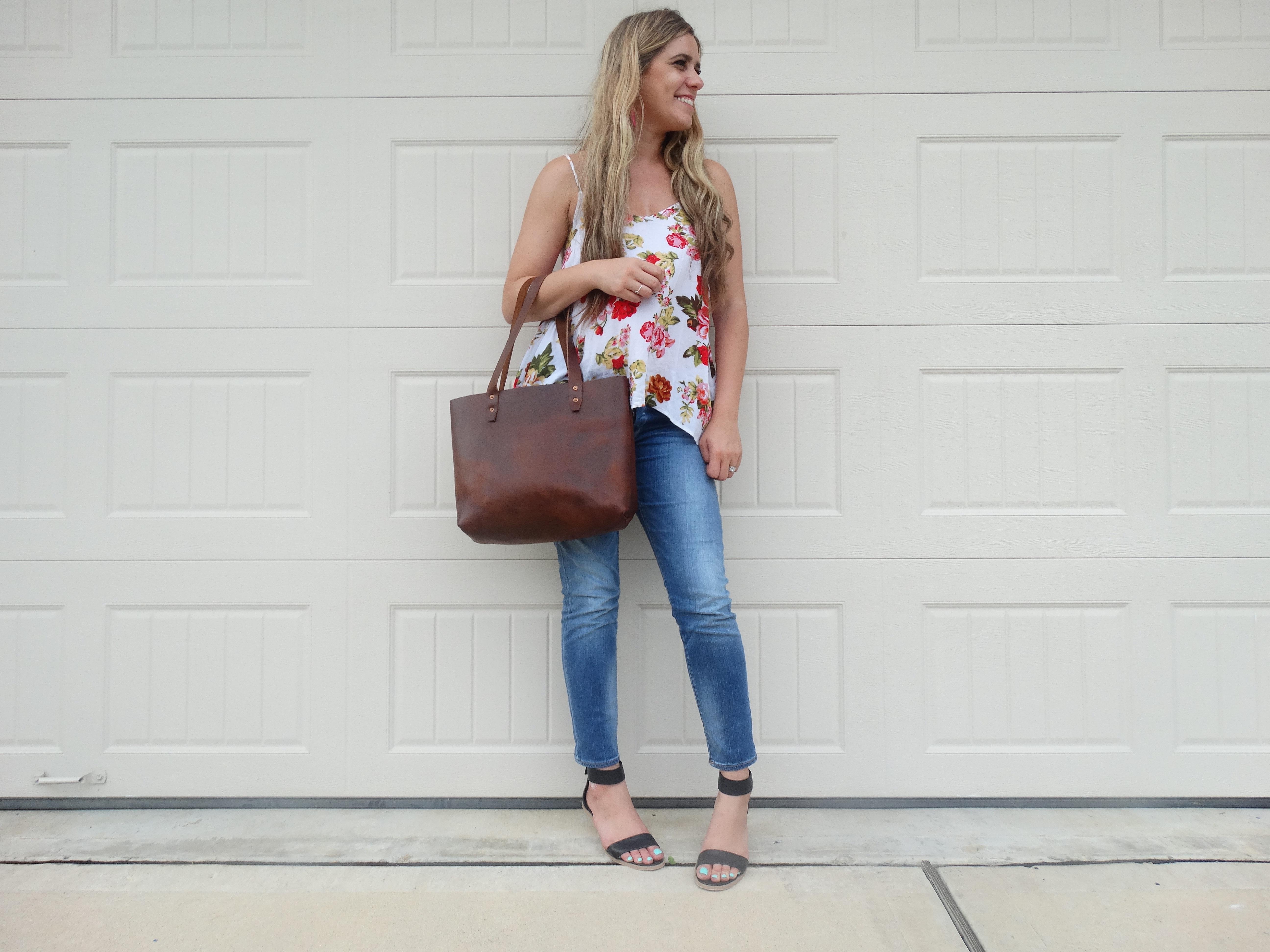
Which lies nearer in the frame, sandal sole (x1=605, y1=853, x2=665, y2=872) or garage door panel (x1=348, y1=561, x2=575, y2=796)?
sandal sole (x1=605, y1=853, x2=665, y2=872)

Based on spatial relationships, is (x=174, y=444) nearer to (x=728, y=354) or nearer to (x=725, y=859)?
(x=728, y=354)

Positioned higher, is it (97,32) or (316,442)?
(97,32)

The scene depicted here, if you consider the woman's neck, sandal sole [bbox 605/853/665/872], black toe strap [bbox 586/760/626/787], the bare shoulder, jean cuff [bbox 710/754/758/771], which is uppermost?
the woman's neck

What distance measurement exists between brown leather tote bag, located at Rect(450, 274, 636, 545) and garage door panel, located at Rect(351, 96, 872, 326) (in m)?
0.42

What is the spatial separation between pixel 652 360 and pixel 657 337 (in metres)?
0.05

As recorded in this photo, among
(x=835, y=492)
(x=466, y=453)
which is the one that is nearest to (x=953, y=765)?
(x=835, y=492)

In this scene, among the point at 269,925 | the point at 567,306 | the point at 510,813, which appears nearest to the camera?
the point at 269,925

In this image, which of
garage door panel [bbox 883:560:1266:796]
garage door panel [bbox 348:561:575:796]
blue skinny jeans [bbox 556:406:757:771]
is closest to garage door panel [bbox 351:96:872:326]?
blue skinny jeans [bbox 556:406:757:771]

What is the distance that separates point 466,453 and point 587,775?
69 centimetres

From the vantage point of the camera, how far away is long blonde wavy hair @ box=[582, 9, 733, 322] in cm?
145

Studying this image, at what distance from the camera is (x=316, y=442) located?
1.73 metres

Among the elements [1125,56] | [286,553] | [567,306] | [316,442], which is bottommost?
[286,553]

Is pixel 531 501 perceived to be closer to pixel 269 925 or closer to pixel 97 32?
pixel 269 925

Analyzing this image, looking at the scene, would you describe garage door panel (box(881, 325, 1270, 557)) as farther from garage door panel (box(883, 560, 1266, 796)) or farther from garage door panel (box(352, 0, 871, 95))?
garage door panel (box(352, 0, 871, 95))
